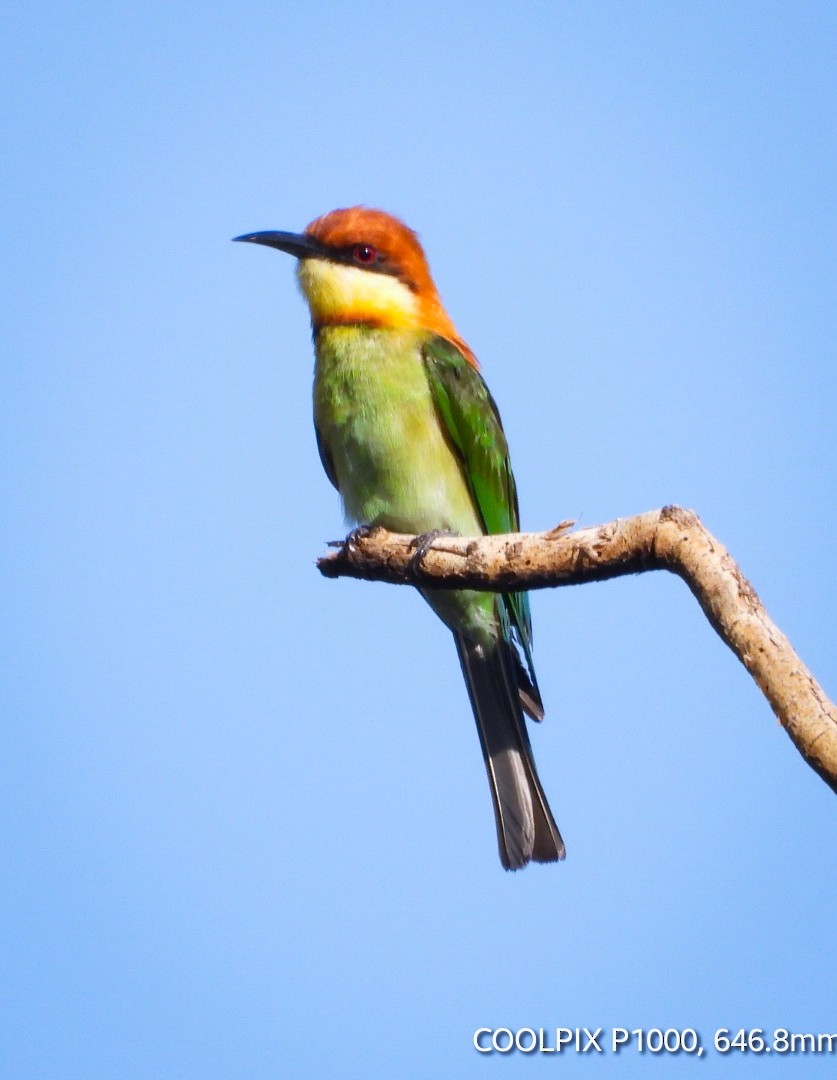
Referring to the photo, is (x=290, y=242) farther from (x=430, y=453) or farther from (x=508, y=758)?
(x=508, y=758)

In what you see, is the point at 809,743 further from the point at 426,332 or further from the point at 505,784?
the point at 426,332

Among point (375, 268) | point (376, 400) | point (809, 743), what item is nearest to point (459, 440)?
point (376, 400)

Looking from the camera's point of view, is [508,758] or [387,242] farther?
[387,242]

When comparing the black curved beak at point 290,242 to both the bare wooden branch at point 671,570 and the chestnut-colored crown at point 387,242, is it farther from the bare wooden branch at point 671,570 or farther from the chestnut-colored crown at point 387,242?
the bare wooden branch at point 671,570

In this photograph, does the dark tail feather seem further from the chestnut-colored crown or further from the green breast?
the chestnut-colored crown

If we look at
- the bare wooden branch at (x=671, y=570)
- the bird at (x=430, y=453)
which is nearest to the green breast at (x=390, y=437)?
the bird at (x=430, y=453)

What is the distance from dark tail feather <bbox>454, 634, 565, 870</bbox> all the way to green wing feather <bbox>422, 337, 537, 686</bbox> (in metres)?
0.10

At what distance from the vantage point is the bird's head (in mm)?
4238

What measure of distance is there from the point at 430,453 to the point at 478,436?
19 centimetres

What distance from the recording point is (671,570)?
97.7 inches

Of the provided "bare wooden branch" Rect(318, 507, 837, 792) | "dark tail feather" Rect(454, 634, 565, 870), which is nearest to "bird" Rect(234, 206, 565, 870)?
"dark tail feather" Rect(454, 634, 565, 870)

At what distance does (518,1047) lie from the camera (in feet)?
11.3

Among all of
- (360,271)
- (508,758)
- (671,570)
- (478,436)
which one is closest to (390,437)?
(478,436)

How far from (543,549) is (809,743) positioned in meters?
0.80
